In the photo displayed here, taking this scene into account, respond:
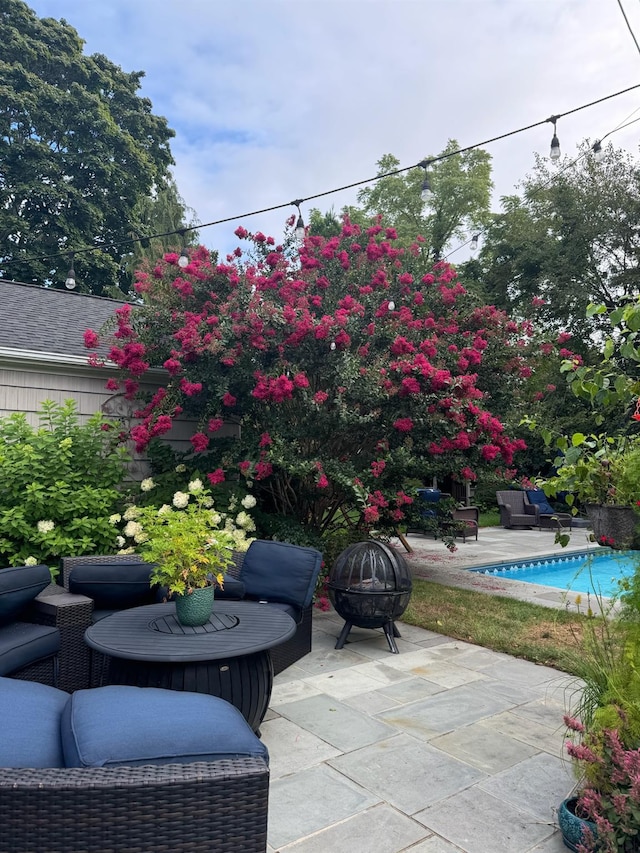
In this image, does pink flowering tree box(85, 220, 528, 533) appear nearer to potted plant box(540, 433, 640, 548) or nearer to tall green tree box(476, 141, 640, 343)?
potted plant box(540, 433, 640, 548)

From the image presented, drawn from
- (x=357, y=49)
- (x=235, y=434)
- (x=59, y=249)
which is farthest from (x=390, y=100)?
(x=59, y=249)

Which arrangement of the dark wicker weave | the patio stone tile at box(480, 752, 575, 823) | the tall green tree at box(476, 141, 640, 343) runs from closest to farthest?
1. the dark wicker weave
2. the patio stone tile at box(480, 752, 575, 823)
3. the tall green tree at box(476, 141, 640, 343)

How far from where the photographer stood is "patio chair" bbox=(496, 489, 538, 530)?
1270 centimetres

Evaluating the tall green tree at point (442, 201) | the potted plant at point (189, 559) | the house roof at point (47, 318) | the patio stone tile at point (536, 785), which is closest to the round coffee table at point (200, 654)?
the potted plant at point (189, 559)

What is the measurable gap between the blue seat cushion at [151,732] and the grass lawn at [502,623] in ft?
10.0

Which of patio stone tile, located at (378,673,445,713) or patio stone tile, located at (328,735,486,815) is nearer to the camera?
patio stone tile, located at (328,735,486,815)

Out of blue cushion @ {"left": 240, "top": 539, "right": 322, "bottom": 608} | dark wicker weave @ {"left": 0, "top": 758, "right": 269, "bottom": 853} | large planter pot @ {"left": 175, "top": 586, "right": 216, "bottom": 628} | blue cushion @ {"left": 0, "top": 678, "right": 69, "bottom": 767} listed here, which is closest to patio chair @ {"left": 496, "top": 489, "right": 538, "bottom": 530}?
blue cushion @ {"left": 240, "top": 539, "right": 322, "bottom": 608}

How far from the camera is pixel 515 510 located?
12953mm

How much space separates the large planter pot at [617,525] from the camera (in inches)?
99.9

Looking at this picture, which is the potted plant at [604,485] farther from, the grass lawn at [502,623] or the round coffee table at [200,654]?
the grass lawn at [502,623]

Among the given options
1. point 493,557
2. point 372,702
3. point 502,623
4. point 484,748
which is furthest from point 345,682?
point 493,557

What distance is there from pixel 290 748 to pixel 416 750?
0.62 m

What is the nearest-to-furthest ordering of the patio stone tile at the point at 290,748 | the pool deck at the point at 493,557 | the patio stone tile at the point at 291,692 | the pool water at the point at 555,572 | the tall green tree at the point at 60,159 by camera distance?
the patio stone tile at the point at 290,748 < the patio stone tile at the point at 291,692 < the pool deck at the point at 493,557 < the pool water at the point at 555,572 < the tall green tree at the point at 60,159

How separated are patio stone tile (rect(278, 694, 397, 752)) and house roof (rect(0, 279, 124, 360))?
4.18 m
